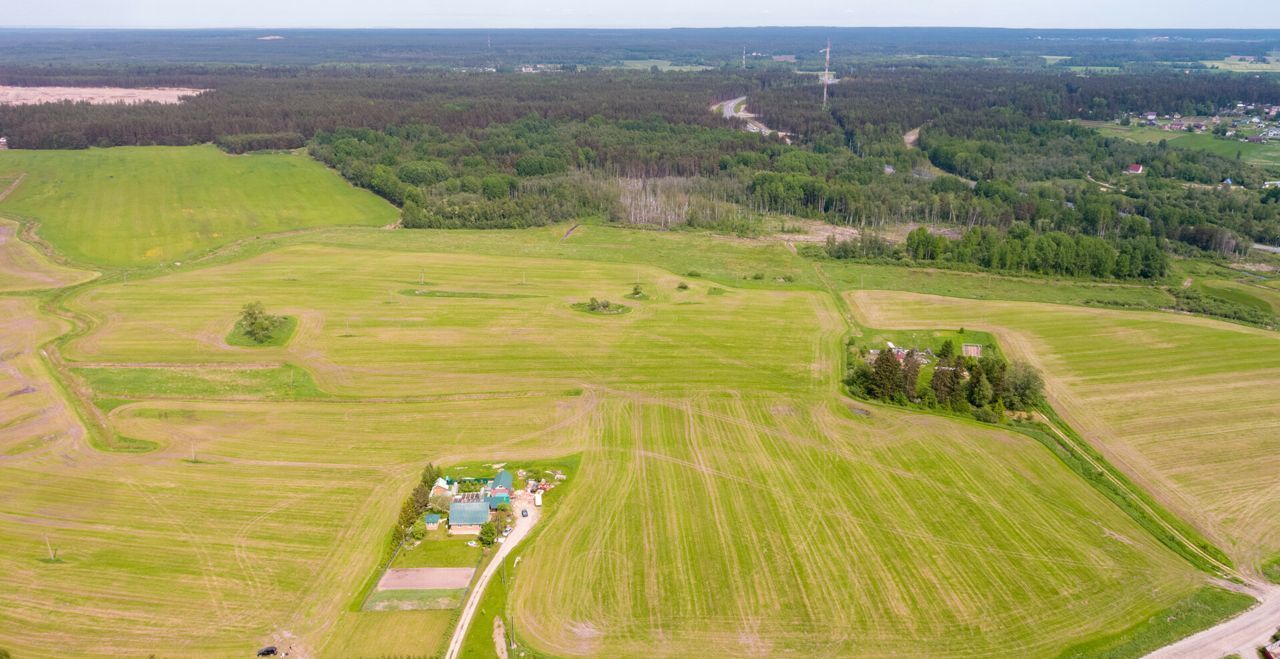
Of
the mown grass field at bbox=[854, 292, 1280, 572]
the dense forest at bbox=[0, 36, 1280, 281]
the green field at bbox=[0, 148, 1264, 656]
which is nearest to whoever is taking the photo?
the green field at bbox=[0, 148, 1264, 656]

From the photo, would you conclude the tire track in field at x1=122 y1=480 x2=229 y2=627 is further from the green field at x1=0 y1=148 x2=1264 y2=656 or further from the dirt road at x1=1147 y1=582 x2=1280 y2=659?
the dirt road at x1=1147 y1=582 x2=1280 y2=659

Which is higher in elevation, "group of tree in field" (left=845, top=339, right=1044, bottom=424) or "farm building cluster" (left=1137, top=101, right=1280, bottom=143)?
"farm building cluster" (left=1137, top=101, right=1280, bottom=143)

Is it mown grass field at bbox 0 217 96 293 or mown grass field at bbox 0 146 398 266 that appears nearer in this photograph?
mown grass field at bbox 0 217 96 293

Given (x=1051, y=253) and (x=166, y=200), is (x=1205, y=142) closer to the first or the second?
(x=1051, y=253)

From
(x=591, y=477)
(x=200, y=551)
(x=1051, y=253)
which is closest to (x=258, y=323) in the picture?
(x=200, y=551)

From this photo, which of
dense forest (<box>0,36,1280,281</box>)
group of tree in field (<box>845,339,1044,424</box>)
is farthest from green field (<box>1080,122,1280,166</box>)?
group of tree in field (<box>845,339,1044,424</box>)

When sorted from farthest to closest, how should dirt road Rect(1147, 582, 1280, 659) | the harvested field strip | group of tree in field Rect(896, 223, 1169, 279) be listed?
group of tree in field Rect(896, 223, 1169, 279) → the harvested field strip → dirt road Rect(1147, 582, 1280, 659)

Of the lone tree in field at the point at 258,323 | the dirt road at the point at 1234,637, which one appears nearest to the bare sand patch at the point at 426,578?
the dirt road at the point at 1234,637

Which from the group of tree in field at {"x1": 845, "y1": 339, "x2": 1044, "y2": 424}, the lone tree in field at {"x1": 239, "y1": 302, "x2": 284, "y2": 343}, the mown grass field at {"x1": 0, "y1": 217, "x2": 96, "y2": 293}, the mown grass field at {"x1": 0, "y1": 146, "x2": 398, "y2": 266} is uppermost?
the mown grass field at {"x1": 0, "y1": 146, "x2": 398, "y2": 266}
